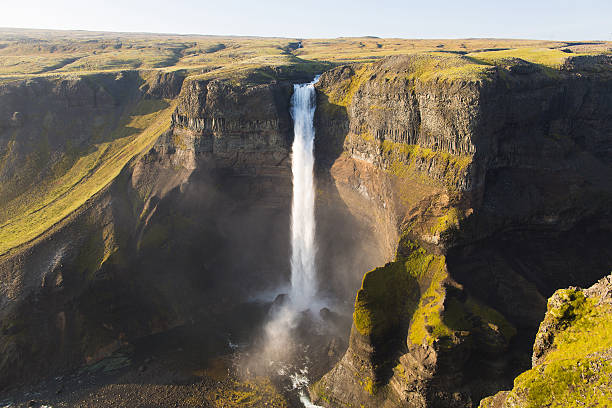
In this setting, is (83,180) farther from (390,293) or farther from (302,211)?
(390,293)

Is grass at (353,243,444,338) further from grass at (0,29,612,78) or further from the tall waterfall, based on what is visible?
grass at (0,29,612,78)

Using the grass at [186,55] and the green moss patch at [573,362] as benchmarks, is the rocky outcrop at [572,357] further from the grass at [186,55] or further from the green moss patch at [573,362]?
the grass at [186,55]

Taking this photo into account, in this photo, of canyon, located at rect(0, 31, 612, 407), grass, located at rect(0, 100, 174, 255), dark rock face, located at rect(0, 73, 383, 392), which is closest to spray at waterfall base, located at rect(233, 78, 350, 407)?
canyon, located at rect(0, 31, 612, 407)

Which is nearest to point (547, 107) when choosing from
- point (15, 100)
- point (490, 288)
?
point (490, 288)

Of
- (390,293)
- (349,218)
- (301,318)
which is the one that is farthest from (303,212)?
(390,293)

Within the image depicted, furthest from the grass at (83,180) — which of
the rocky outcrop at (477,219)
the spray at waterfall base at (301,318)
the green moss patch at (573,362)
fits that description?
the green moss patch at (573,362)

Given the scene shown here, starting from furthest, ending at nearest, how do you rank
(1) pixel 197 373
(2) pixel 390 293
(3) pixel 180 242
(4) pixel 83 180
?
(4) pixel 83 180
(3) pixel 180 242
(1) pixel 197 373
(2) pixel 390 293
